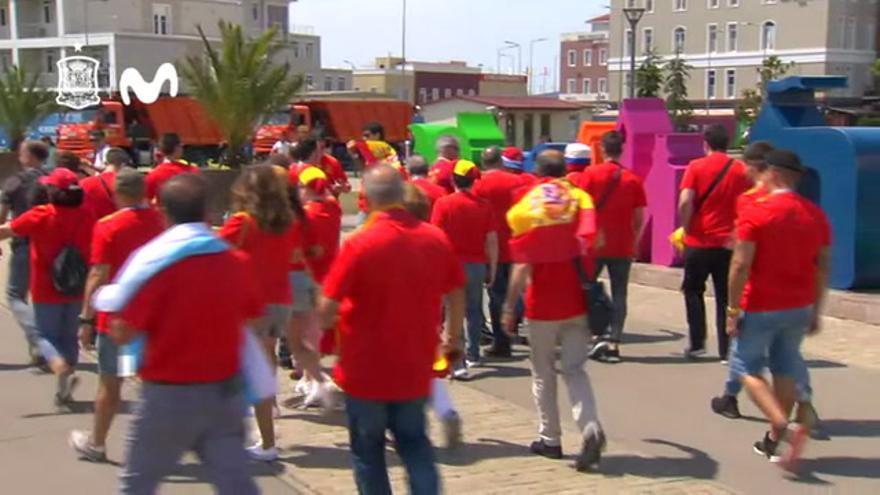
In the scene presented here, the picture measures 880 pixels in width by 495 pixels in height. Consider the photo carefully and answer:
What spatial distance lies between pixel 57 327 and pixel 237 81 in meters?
17.2

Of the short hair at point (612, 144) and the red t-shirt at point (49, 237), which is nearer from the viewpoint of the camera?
the red t-shirt at point (49, 237)

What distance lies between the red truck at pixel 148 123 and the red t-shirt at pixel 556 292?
33641mm

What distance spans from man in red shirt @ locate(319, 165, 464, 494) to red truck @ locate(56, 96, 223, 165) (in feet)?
114

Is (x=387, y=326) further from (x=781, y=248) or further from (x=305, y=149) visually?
(x=305, y=149)

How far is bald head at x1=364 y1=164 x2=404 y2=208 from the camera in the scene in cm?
470

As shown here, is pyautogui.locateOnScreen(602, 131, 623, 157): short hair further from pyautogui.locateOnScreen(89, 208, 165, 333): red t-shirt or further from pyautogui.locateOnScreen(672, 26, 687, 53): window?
pyautogui.locateOnScreen(672, 26, 687, 53): window

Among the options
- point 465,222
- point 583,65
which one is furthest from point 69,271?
point 583,65

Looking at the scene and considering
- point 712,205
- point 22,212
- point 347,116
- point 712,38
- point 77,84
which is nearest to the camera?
point 22,212

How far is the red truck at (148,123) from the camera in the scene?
128 feet

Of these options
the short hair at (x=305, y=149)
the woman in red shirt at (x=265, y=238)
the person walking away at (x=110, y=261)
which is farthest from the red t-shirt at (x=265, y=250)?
the short hair at (x=305, y=149)

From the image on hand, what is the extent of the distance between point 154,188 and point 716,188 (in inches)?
184

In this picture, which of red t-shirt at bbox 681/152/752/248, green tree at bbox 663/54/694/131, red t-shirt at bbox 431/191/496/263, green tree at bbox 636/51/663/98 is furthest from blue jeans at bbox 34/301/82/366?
green tree at bbox 663/54/694/131

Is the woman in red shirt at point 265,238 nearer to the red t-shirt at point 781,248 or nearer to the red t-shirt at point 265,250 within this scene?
the red t-shirt at point 265,250

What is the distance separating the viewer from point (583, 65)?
365 feet
